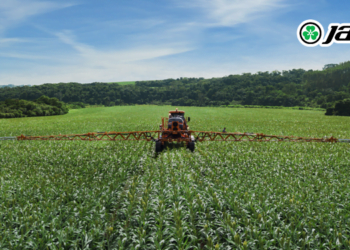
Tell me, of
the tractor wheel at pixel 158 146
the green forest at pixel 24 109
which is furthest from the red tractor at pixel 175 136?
the green forest at pixel 24 109

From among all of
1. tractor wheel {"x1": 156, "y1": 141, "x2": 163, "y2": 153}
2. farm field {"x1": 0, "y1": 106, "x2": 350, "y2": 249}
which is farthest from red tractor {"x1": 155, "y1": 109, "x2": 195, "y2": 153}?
farm field {"x1": 0, "y1": 106, "x2": 350, "y2": 249}

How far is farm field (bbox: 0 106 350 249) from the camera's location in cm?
549

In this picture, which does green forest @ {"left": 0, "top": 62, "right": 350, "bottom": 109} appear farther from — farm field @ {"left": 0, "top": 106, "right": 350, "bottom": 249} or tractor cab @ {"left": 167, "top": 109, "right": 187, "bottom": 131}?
farm field @ {"left": 0, "top": 106, "right": 350, "bottom": 249}

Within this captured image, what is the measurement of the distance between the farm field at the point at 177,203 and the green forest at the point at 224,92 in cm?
10442

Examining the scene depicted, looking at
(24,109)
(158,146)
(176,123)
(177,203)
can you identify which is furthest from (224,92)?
(177,203)

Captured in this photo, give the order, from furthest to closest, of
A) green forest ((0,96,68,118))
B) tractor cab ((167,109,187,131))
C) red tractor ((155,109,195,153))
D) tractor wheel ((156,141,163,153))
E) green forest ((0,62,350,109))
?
1. green forest ((0,62,350,109))
2. green forest ((0,96,68,118))
3. tractor cab ((167,109,187,131))
4. red tractor ((155,109,195,153))
5. tractor wheel ((156,141,163,153))

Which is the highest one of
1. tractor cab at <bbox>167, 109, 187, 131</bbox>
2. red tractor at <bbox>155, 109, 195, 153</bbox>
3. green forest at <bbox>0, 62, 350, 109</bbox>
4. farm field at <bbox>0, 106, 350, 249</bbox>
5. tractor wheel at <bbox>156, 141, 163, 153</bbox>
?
green forest at <bbox>0, 62, 350, 109</bbox>

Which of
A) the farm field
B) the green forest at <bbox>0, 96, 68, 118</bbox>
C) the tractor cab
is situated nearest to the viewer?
the farm field

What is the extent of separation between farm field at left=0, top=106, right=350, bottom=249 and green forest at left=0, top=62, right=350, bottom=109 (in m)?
104

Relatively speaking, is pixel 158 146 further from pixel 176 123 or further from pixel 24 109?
pixel 24 109

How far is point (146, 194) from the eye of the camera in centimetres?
754

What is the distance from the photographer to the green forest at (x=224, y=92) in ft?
361

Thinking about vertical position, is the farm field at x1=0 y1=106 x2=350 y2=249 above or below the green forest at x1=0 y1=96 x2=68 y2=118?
below

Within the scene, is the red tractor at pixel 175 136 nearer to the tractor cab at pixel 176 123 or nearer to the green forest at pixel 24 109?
the tractor cab at pixel 176 123
